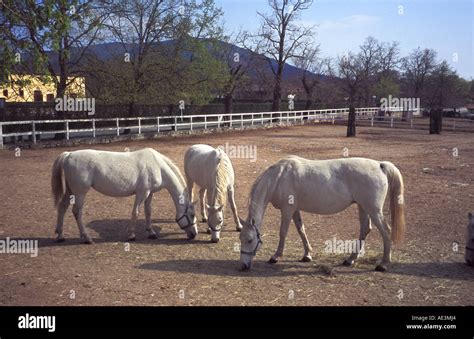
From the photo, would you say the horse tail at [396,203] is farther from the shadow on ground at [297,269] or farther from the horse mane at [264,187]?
the horse mane at [264,187]

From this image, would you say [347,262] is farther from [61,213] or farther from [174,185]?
[61,213]

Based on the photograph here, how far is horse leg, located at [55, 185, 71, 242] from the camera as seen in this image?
21.5 feet

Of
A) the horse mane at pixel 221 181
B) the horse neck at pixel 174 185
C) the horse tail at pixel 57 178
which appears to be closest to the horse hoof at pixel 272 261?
the horse mane at pixel 221 181

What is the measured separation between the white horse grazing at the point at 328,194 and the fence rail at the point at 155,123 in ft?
53.8

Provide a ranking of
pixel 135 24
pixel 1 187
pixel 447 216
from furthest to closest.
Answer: pixel 135 24, pixel 1 187, pixel 447 216

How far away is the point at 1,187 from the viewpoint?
10641mm

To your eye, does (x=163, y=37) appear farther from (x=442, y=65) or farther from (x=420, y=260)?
(x=442, y=65)

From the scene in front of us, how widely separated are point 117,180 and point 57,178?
39.3 inches

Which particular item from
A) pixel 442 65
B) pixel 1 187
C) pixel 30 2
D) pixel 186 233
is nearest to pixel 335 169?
pixel 186 233

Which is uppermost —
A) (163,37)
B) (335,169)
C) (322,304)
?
(163,37)

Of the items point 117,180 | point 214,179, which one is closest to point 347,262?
point 214,179

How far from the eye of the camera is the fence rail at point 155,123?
66.2ft

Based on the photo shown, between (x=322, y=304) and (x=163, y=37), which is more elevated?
(x=163, y=37)

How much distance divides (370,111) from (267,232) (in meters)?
51.3
